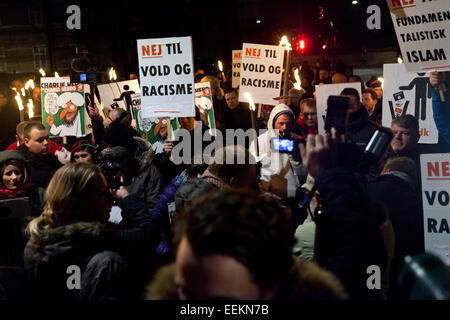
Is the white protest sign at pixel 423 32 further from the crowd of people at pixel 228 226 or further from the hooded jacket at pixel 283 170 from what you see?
the hooded jacket at pixel 283 170

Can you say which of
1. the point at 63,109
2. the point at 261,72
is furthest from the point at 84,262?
the point at 63,109

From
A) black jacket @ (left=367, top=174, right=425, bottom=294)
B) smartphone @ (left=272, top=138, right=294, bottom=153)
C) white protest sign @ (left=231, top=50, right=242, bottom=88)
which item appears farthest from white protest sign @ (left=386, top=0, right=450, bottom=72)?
white protest sign @ (left=231, top=50, right=242, bottom=88)

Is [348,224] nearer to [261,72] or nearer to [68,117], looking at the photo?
[261,72]

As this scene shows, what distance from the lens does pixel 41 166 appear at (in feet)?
18.9

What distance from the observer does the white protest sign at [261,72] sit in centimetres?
755

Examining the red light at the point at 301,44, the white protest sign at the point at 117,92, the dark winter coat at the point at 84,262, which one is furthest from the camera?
the red light at the point at 301,44

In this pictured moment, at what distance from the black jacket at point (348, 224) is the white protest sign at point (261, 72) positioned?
5.55 meters

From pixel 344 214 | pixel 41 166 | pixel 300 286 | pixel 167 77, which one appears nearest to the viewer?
pixel 300 286

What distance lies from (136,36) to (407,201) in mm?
21055

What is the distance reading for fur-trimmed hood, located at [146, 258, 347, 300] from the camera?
1.52m

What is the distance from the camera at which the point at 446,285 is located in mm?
969

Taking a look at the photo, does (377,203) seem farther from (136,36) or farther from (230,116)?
(136,36)

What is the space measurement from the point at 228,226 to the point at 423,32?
13.2 feet

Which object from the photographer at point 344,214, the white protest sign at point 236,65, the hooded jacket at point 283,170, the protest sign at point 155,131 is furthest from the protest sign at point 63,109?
the photographer at point 344,214
